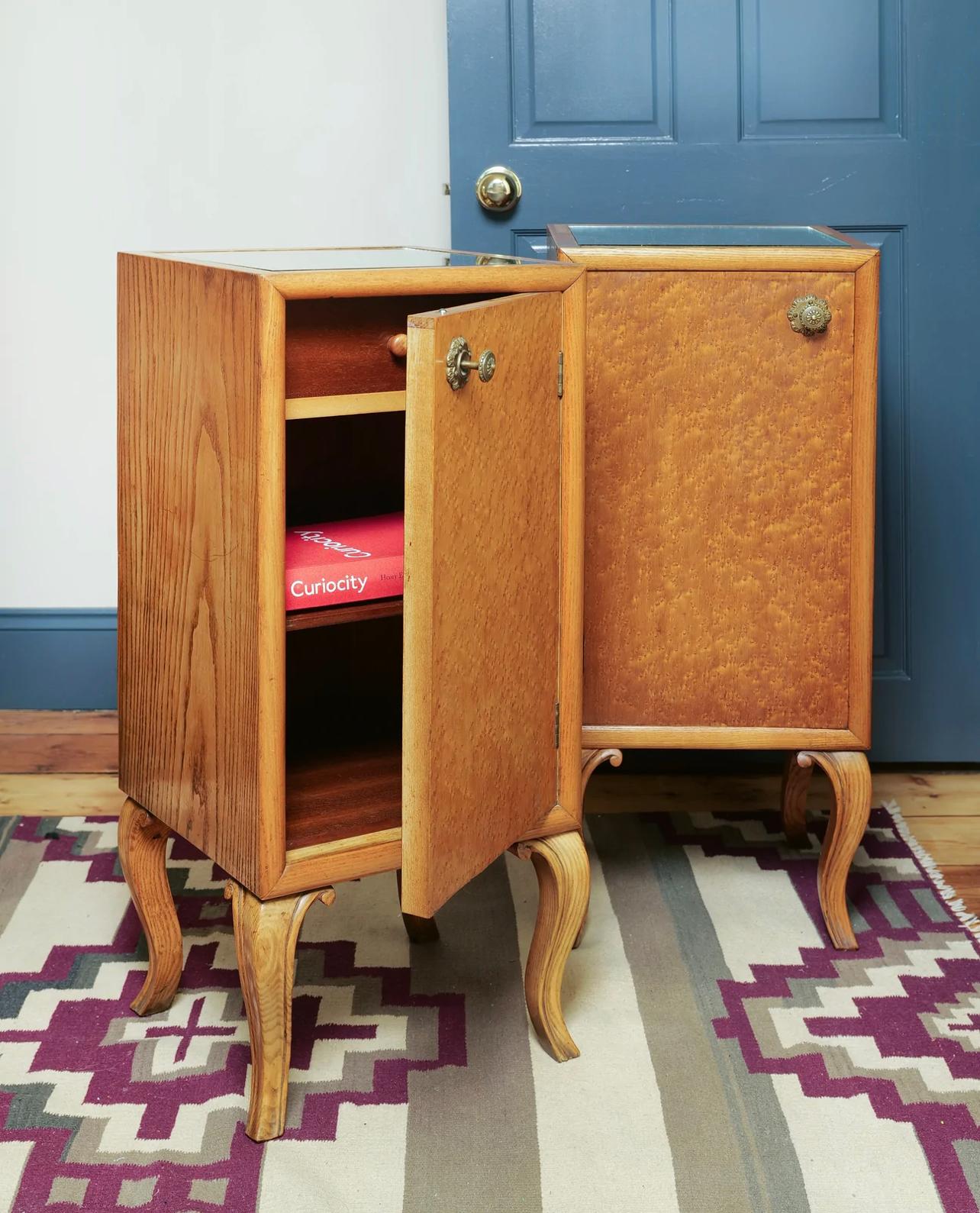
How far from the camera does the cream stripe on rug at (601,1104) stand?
1286 millimetres

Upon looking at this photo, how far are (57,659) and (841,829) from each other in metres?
1.53

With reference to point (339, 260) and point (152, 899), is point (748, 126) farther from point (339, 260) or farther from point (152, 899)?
point (152, 899)

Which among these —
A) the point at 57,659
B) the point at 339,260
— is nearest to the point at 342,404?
the point at 339,260

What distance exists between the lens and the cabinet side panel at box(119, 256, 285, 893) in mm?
1172

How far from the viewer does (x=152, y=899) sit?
1.53m

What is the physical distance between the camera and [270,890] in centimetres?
126

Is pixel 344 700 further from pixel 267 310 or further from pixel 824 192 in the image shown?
pixel 824 192

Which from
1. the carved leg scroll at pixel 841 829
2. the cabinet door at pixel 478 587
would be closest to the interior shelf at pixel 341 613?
the cabinet door at pixel 478 587

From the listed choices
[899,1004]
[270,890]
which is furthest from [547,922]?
[899,1004]

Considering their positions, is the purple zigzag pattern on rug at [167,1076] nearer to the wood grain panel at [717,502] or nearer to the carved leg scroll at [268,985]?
the carved leg scroll at [268,985]

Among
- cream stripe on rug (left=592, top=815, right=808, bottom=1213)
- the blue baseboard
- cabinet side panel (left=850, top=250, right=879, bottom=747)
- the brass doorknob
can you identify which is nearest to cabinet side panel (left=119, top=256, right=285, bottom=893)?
cream stripe on rug (left=592, top=815, right=808, bottom=1213)

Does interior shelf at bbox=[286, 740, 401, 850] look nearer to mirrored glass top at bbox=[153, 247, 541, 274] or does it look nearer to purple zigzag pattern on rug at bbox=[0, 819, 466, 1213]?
purple zigzag pattern on rug at bbox=[0, 819, 466, 1213]

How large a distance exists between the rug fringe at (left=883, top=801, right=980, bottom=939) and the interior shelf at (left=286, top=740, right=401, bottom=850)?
0.86 meters

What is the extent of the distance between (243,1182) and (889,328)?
1.63 m
